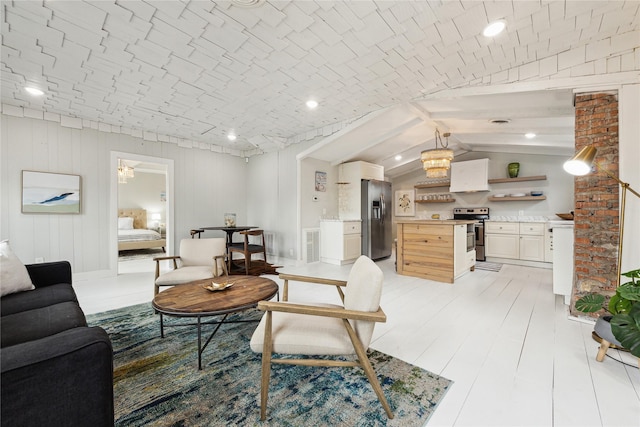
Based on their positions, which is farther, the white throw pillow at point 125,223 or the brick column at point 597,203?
the white throw pillow at point 125,223

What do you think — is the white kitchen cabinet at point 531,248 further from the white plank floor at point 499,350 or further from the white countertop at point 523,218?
the white plank floor at point 499,350

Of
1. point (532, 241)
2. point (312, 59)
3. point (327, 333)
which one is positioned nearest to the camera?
point (327, 333)

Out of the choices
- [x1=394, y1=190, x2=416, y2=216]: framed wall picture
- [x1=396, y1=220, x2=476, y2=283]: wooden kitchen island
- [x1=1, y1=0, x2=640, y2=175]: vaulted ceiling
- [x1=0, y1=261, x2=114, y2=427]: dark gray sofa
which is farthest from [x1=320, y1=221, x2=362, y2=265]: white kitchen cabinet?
[x1=0, y1=261, x2=114, y2=427]: dark gray sofa

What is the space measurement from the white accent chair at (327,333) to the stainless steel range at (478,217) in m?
5.02

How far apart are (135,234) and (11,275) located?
5.52 m

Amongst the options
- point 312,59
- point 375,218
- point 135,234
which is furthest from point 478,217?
point 135,234

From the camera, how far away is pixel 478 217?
6.24m

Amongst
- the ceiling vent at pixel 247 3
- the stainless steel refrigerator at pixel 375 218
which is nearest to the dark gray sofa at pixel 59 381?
the ceiling vent at pixel 247 3

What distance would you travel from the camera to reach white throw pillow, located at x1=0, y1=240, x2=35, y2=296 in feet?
6.48

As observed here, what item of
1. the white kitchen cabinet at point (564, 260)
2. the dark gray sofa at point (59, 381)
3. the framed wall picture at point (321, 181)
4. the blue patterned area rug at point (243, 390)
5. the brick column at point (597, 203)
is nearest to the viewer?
the dark gray sofa at point (59, 381)

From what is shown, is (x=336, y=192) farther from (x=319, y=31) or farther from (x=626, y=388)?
(x=626, y=388)

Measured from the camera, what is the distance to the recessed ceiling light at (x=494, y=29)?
2.23 meters

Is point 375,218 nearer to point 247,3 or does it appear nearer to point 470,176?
point 470,176

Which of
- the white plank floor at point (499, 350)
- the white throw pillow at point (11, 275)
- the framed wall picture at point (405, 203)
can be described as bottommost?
the white plank floor at point (499, 350)
